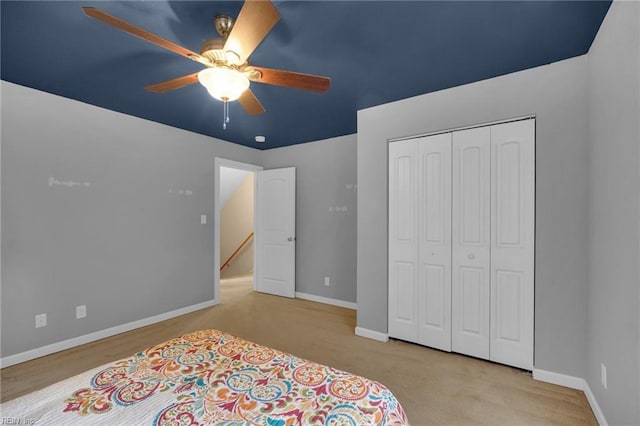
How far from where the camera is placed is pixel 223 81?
1687 millimetres

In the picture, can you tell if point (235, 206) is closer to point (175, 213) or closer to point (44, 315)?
point (175, 213)

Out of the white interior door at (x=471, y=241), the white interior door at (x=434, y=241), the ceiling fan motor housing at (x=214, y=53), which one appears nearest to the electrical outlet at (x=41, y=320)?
the ceiling fan motor housing at (x=214, y=53)

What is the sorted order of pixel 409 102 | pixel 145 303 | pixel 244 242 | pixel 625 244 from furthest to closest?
1. pixel 244 242
2. pixel 145 303
3. pixel 409 102
4. pixel 625 244

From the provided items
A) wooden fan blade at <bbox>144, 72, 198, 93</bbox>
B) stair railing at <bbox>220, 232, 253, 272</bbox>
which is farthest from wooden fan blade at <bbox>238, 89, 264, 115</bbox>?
stair railing at <bbox>220, 232, 253, 272</bbox>

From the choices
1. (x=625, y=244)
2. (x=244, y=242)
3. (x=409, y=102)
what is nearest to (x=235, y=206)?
(x=244, y=242)

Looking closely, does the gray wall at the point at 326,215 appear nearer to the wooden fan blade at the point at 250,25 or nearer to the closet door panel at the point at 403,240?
the closet door panel at the point at 403,240

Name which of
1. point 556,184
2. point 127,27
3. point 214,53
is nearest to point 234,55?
point 214,53

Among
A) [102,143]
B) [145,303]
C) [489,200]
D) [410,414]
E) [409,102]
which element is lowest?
[410,414]

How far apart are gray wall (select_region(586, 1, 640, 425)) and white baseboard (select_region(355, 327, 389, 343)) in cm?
158

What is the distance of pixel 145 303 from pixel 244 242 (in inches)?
127

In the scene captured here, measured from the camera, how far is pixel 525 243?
2.46m

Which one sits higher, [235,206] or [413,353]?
[235,206]

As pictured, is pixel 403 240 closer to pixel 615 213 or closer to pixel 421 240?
pixel 421 240

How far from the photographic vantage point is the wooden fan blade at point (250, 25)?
1.32 m
